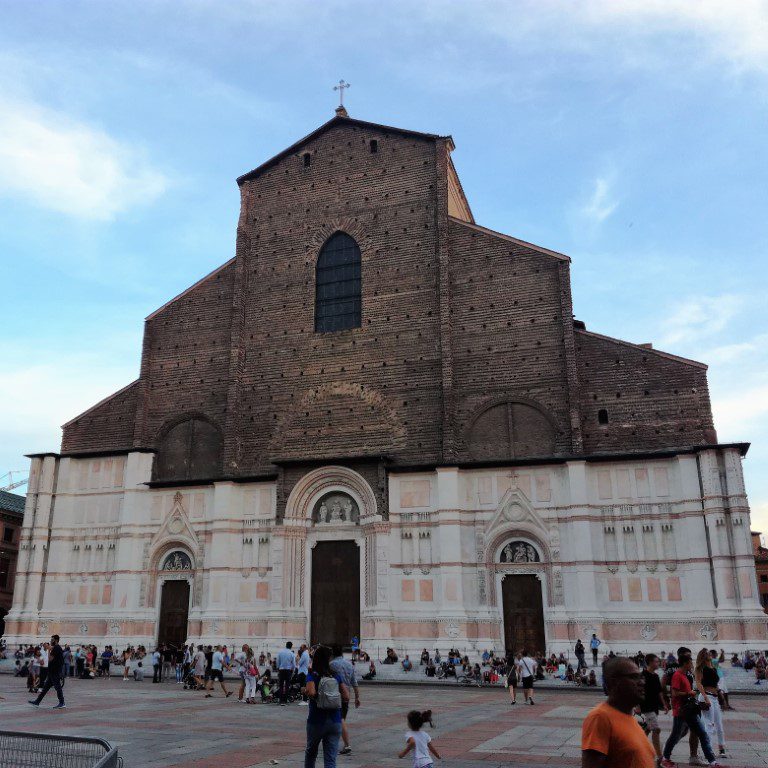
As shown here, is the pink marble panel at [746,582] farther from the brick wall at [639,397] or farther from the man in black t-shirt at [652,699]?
the man in black t-shirt at [652,699]

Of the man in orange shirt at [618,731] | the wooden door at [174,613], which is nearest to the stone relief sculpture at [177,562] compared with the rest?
the wooden door at [174,613]

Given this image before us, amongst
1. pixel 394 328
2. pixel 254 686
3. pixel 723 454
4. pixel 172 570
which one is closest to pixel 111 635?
pixel 172 570

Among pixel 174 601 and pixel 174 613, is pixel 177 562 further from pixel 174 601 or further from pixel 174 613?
pixel 174 613

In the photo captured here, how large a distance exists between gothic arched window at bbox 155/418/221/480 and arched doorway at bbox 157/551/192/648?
319cm

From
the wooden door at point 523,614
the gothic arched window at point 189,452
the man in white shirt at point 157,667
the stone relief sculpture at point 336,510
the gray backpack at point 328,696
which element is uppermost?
the gothic arched window at point 189,452

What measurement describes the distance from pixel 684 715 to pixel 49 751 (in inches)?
277

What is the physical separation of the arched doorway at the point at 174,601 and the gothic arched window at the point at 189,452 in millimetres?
3194

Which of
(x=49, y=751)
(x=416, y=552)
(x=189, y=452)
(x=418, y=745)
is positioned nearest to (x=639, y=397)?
(x=416, y=552)

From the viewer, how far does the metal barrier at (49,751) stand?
20.7ft

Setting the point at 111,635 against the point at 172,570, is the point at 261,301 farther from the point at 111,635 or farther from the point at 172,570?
the point at 111,635

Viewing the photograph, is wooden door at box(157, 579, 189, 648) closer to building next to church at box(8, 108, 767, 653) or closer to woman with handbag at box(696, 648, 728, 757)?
building next to church at box(8, 108, 767, 653)

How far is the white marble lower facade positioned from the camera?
24750 millimetres

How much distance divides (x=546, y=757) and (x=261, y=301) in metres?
25.1

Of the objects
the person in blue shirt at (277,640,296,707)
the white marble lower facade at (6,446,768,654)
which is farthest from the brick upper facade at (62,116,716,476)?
the person in blue shirt at (277,640,296,707)
